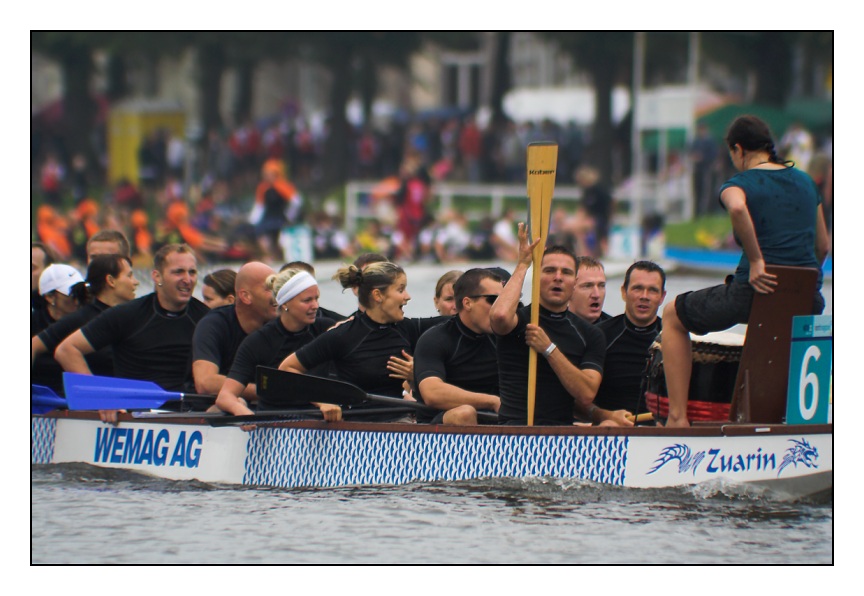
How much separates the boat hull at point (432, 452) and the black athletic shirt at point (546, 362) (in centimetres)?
35

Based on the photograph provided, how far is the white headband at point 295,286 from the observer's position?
9891 millimetres

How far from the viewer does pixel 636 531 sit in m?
8.56

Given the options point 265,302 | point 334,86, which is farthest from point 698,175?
point 265,302

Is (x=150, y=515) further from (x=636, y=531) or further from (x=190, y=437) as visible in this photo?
(x=636, y=531)

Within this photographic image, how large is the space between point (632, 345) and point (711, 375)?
840 millimetres

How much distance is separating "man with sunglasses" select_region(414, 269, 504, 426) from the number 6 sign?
181 cm

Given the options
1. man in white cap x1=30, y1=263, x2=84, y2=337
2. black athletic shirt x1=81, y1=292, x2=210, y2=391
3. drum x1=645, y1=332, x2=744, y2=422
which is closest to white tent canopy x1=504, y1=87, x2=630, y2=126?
man in white cap x1=30, y1=263, x2=84, y2=337

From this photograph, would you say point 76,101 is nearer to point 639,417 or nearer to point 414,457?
point 414,457

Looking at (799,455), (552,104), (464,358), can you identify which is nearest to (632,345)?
(464,358)

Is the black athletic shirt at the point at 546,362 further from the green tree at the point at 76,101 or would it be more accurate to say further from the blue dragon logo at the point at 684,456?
the green tree at the point at 76,101

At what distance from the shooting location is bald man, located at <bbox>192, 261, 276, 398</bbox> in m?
10.2

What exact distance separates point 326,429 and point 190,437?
976 mm

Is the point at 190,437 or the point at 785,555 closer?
the point at 785,555

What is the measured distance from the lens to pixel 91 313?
11102 mm
